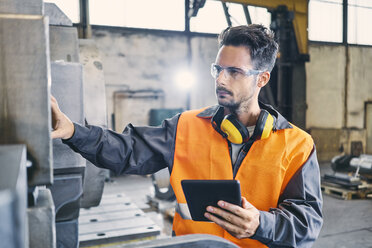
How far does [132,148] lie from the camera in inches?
62.7

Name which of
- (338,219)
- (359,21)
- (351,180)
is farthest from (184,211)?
(359,21)

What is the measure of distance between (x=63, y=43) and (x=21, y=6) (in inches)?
50.0

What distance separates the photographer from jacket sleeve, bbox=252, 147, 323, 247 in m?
1.27

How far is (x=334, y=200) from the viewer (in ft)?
16.5

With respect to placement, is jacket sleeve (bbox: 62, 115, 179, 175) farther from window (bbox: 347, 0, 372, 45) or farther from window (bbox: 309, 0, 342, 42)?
window (bbox: 347, 0, 372, 45)

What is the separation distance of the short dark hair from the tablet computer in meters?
0.82

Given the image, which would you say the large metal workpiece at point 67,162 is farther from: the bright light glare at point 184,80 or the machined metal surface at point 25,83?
the bright light glare at point 184,80

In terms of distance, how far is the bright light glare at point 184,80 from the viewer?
25.2 ft

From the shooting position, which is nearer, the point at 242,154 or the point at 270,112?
the point at 242,154

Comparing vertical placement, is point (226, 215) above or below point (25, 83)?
below

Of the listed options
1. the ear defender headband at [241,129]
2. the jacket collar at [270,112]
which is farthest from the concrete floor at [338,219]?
the ear defender headband at [241,129]

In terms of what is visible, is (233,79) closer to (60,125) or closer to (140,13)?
(60,125)

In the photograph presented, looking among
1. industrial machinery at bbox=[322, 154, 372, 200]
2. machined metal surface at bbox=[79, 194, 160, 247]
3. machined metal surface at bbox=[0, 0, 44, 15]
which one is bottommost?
industrial machinery at bbox=[322, 154, 372, 200]

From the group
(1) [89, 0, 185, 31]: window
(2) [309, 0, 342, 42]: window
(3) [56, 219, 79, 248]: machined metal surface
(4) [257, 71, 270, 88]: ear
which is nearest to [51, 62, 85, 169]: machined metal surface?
(3) [56, 219, 79, 248]: machined metal surface
